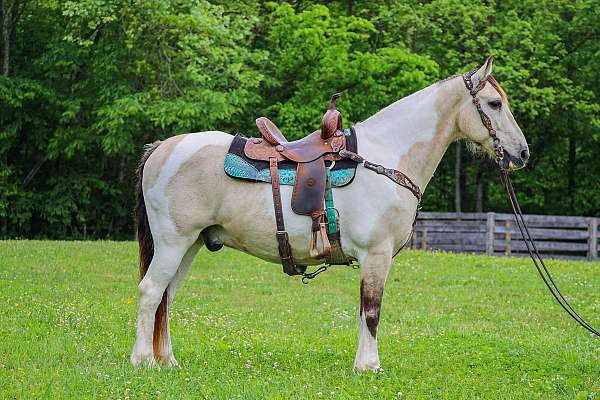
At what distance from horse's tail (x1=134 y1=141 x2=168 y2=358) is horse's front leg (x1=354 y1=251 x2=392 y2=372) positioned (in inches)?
69.8

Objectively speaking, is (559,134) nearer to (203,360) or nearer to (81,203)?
(81,203)

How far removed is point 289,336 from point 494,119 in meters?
3.50

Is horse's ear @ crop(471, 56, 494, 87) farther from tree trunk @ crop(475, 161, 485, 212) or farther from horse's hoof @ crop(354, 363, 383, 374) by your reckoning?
tree trunk @ crop(475, 161, 485, 212)

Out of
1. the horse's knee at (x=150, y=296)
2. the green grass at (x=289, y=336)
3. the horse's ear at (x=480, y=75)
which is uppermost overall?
the horse's ear at (x=480, y=75)

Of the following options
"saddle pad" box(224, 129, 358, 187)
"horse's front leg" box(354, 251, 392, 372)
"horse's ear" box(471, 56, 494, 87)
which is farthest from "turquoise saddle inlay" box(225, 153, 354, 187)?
"horse's ear" box(471, 56, 494, 87)

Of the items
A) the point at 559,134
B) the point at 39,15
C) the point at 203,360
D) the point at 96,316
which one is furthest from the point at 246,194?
the point at 559,134

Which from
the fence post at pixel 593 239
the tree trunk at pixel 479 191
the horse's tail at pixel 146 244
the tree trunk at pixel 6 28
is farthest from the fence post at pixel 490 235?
the horse's tail at pixel 146 244

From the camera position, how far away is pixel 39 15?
28.0 meters

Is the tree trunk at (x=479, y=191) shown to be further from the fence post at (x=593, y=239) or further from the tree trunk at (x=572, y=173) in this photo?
the fence post at (x=593, y=239)

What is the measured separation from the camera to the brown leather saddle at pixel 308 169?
22.4ft

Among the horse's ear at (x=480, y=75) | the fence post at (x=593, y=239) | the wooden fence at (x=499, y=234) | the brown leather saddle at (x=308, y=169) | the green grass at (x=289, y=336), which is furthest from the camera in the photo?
the wooden fence at (x=499, y=234)

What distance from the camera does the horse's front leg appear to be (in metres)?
6.84

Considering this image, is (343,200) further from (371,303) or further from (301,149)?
(371,303)

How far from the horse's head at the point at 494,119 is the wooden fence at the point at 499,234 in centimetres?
1614
